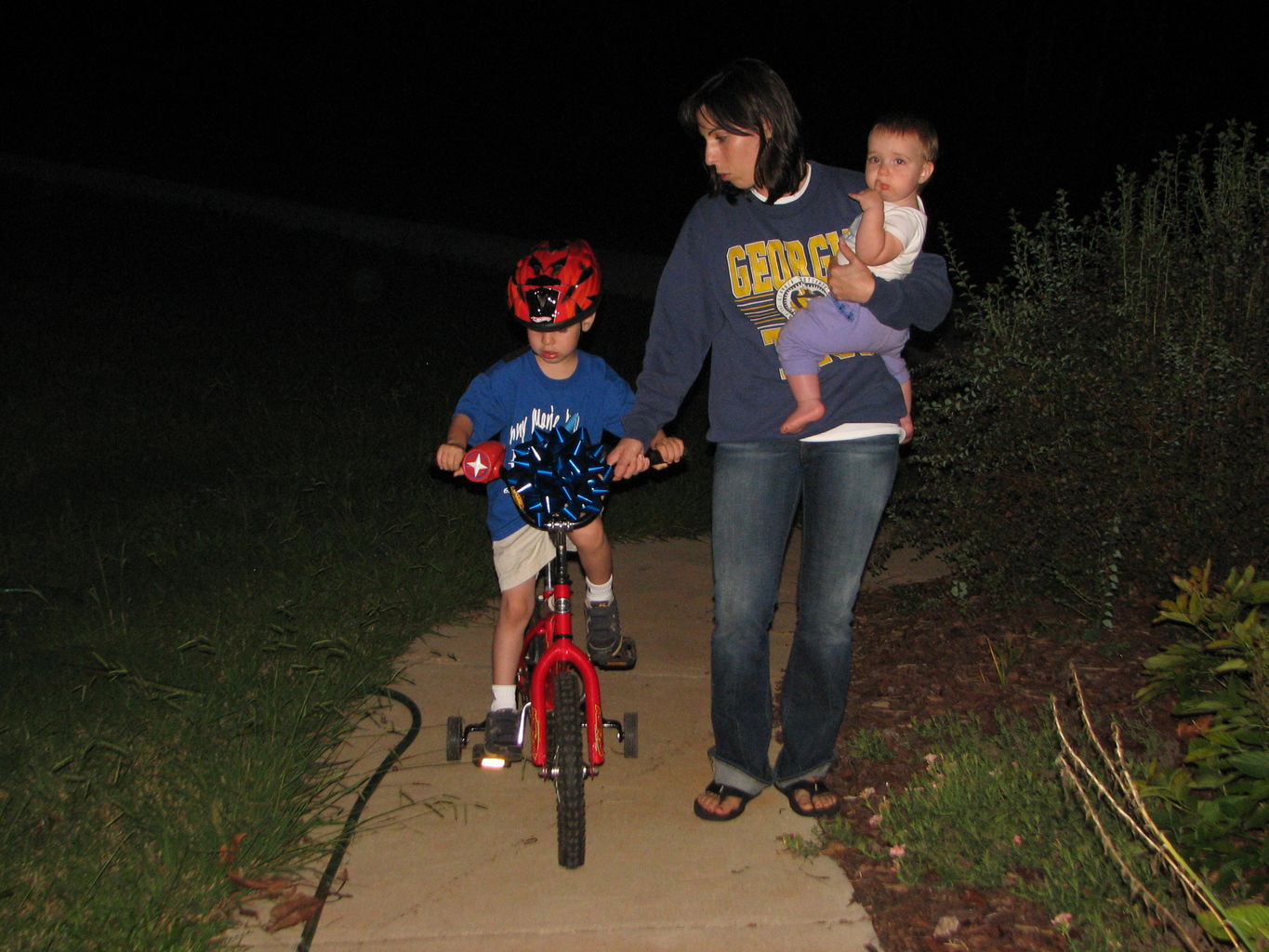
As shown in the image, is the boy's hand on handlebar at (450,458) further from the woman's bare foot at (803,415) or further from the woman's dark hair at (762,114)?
the woman's dark hair at (762,114)

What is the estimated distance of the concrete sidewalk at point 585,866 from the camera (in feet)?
12.0

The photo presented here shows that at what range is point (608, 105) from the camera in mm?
25297

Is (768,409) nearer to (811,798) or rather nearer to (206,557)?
(811,798)

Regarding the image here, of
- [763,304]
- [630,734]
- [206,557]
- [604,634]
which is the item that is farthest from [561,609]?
[206,557]

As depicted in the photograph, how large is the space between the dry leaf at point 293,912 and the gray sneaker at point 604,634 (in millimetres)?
1284

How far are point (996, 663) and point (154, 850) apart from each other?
3.06m

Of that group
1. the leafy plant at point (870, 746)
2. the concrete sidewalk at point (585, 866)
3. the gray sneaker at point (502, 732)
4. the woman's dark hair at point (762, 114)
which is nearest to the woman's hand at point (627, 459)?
the woman's dark hair at point (762, 114)

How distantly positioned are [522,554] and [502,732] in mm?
602

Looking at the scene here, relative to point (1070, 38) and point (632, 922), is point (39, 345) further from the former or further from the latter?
point (1070, 38)

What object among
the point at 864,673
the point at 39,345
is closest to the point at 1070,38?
the point at 39,345

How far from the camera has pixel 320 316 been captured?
12.6 meters

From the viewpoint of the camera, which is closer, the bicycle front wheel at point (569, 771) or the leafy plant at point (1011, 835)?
the leafy plant at point (1011, 835)

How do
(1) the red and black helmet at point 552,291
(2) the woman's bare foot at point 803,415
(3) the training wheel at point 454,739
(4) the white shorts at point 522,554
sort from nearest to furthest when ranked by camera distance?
(2) the woman's bare foot at point 803,415, (1) the red and black helmet at point 552,291, (4) the white shorts at point 522,554, (3) the training wheel at point 454,739

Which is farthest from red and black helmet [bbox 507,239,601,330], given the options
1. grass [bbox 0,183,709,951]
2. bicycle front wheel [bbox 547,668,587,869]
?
grass [bbox 0,183,709,951]
